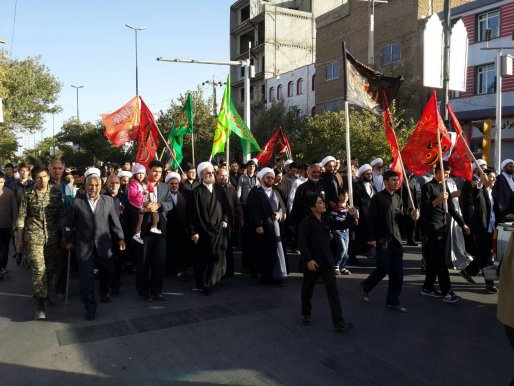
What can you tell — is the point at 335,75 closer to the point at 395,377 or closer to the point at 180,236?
the point at 180,236

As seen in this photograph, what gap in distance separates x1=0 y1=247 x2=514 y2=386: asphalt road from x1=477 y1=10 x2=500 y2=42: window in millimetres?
23556

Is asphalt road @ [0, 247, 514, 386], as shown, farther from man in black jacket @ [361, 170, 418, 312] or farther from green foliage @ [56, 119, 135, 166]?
green foliage @ [56, 119, 135, 166]

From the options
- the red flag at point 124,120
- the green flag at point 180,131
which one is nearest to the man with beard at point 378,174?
the green flag at point 180,131

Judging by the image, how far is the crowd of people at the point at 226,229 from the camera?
20.4 ft

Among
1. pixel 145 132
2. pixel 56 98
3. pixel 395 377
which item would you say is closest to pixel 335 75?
pixel 56 98

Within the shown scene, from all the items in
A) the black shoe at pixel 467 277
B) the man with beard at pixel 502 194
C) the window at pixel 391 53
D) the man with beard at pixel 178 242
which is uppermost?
the window at pixel 391 53

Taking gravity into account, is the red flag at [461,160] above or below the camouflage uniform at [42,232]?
above

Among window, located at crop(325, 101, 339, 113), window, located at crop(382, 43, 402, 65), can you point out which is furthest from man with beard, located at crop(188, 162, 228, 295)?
window, located at crop(325, 101, 339, 113)

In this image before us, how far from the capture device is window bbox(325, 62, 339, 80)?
3738cm

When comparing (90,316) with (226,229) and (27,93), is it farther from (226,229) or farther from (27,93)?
(27,93)

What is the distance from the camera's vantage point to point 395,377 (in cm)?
437

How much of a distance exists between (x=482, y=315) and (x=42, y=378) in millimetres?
4954

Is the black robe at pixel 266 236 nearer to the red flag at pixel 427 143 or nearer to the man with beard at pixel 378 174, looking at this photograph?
the red flag at pixel 427 143

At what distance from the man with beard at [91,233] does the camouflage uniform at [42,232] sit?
0.75 feet
